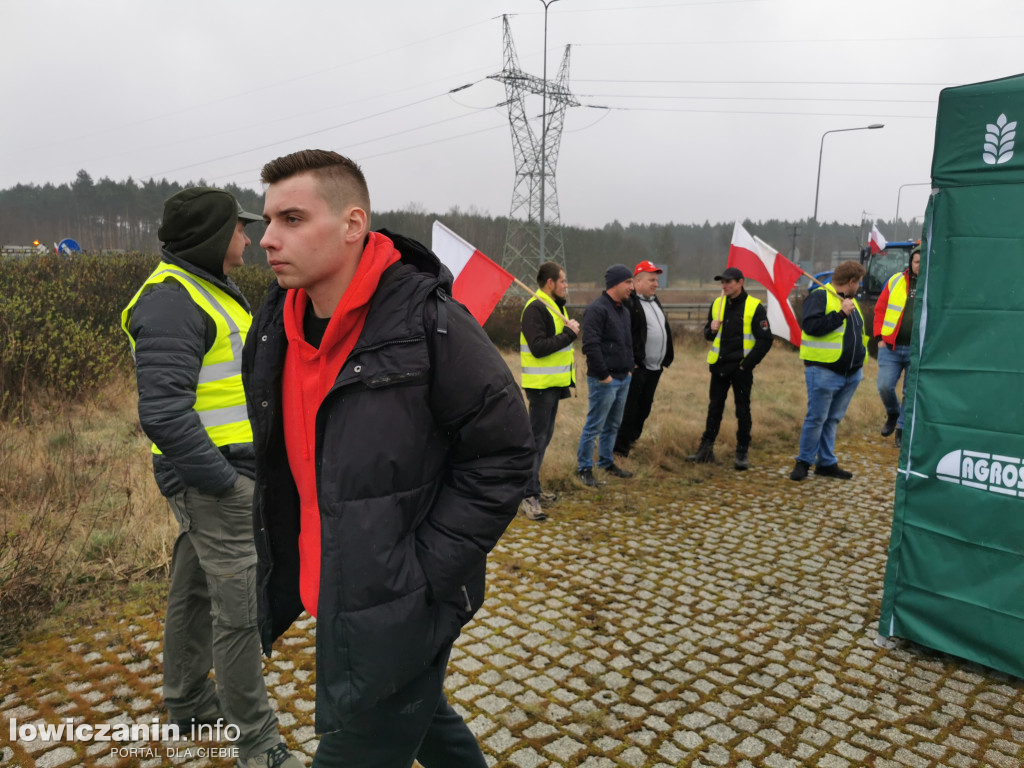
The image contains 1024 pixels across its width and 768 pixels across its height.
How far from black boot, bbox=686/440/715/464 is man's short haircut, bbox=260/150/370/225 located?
6.34m

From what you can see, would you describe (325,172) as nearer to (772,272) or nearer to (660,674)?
(660,674)

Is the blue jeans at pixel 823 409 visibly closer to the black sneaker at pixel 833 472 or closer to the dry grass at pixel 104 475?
the black sneaker at pixel 833 472

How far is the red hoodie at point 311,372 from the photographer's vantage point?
1.80 metres

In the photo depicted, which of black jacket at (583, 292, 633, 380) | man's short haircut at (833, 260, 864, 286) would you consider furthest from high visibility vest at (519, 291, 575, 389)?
man's short haircut at (833, 260, 864, 286)

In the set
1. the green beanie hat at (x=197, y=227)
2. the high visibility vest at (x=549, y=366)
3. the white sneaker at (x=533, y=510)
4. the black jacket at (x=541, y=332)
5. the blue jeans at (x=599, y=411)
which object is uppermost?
the green beanie hat at (x=197, y=227)

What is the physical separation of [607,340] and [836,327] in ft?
7.24

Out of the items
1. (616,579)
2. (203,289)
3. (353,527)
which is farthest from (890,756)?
(203,289)

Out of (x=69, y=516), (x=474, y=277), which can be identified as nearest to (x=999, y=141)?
(x=474, y=277)

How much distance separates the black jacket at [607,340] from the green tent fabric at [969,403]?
2957 mm

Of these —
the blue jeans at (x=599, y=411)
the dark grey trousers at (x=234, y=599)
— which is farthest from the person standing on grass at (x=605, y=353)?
the dark grey trousers at (x=234, y=599)

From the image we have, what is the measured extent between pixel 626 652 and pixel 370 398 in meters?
2.56

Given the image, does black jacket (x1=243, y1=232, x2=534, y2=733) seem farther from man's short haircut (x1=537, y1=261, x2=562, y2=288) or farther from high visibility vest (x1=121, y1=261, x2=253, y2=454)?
man's short haircut (x1=537, y1=261, x2=562, y2=288)

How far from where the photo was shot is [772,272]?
282 inches

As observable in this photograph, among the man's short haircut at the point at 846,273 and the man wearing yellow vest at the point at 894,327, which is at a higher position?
the man's short haircut at the point at 846,273
